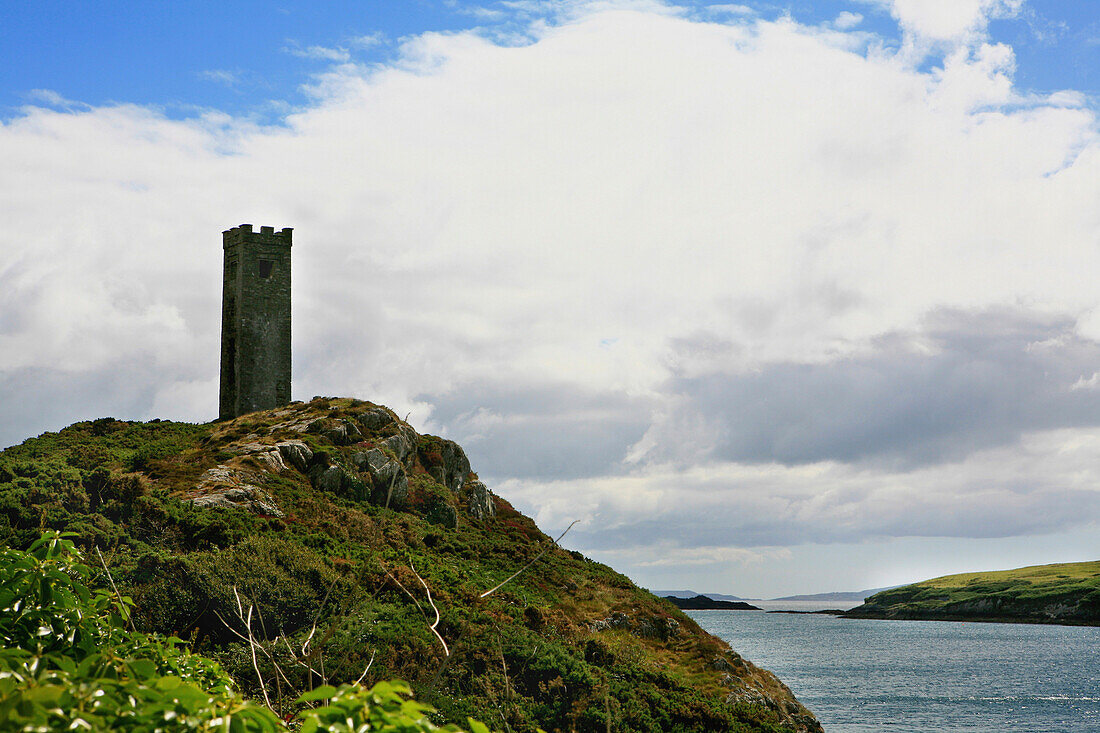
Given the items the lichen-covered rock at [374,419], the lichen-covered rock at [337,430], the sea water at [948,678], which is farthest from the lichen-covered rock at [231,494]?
the sea water at [948,678]

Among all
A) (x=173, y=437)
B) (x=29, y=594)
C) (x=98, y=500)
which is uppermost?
(x=173, y=437)

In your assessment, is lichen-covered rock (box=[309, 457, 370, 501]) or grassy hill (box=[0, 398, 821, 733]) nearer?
grassy hill (box=[0, 398, 821, 733])

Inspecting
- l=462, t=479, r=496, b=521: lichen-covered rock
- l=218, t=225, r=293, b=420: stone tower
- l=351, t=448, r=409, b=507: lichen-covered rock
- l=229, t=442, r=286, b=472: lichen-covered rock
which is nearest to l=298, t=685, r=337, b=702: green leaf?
l=229, t=442, r=286, b=472: lichen-covered rock

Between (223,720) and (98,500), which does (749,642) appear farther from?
(223,720)

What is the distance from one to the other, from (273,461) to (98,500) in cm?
780

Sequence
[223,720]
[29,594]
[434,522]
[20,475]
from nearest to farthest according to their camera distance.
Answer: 1. [223,720]
2. [29,594]
3. [20,475]
4. [434,522]

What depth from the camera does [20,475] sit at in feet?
97.4

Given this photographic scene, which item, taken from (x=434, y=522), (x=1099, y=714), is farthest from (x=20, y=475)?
(x=1099, y=714)

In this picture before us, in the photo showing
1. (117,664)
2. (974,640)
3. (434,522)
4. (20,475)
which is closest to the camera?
(117,664)

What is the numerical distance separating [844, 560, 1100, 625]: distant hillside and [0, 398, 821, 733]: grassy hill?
128m

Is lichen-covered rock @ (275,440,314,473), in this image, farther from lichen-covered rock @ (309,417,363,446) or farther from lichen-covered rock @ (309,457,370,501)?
lichen-covered rock @ (309,417,363,446)

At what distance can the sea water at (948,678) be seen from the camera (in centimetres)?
5363

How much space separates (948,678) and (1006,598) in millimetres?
87536

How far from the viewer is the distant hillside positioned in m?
135
